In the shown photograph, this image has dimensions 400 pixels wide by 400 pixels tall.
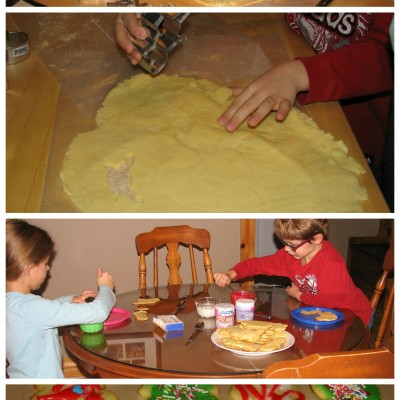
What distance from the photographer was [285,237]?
1.33m

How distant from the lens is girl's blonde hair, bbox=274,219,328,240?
131 cm

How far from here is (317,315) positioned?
119cm

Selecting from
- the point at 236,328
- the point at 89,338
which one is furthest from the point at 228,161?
the point at 89,338

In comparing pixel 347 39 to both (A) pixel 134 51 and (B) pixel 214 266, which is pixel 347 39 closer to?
(A) pixel 134 51

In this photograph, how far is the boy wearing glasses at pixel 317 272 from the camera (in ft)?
4.26

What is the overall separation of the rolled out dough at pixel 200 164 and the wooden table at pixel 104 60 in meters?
0.02

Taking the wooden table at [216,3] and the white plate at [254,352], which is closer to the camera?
the white plate at [254,352]

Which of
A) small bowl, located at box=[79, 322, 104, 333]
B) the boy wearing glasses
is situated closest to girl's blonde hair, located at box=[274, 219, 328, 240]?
the boy wearing glasses

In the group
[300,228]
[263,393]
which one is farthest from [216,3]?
[263,393]

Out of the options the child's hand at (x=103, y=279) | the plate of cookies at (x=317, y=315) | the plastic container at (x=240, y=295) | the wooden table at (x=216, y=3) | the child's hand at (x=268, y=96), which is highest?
the wooden table at (x=216, y=3)

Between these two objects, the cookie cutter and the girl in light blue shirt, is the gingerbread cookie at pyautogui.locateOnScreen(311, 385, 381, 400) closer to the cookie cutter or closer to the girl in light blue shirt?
the girl in light blue shirt

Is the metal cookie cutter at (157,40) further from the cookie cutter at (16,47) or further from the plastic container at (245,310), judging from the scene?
the plastic container at (245,310)

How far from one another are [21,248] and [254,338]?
437 mm

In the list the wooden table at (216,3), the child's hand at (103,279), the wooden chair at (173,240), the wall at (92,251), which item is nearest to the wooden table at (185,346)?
the child's hand at (103,279)
